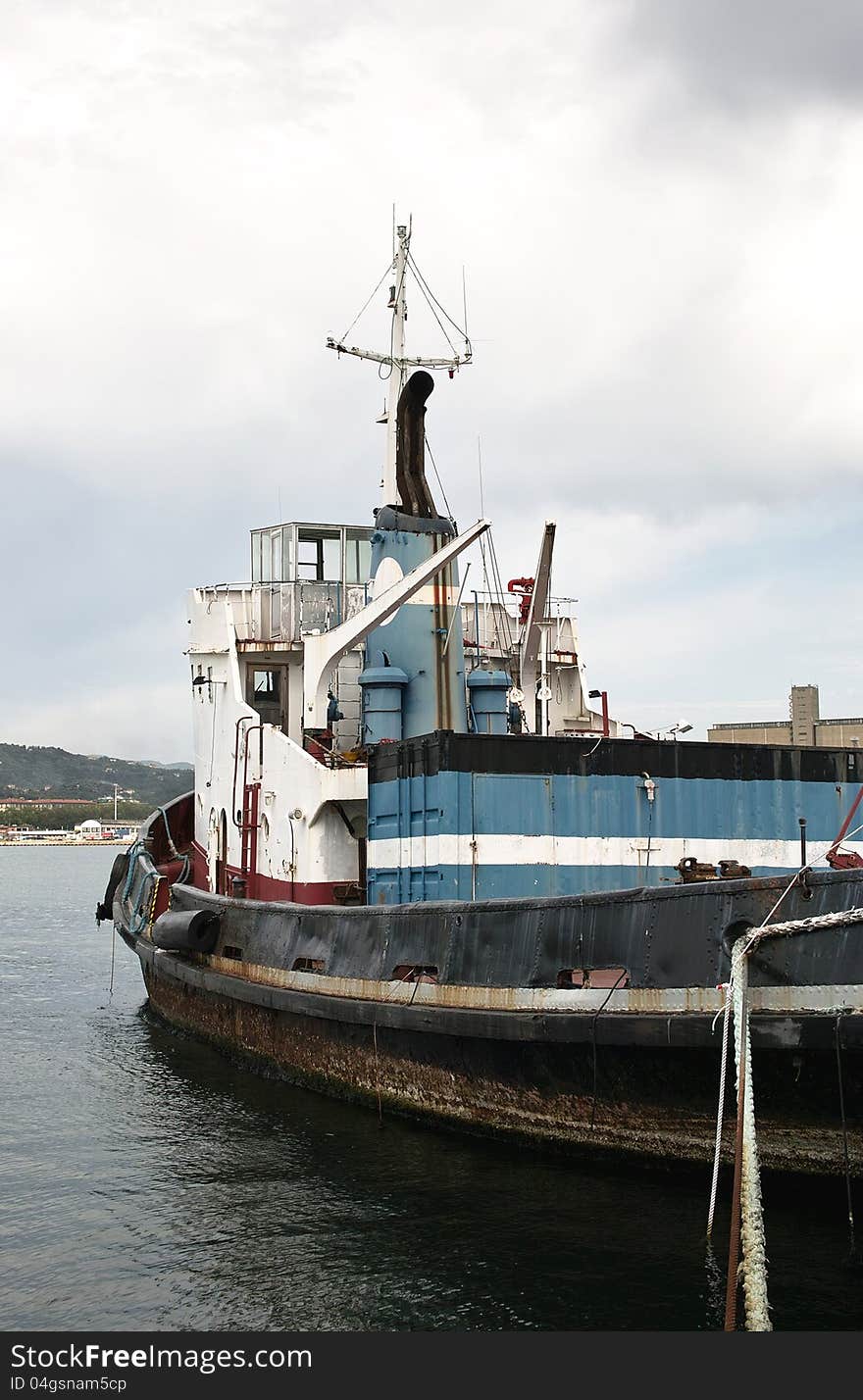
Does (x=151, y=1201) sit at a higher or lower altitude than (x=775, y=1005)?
lower

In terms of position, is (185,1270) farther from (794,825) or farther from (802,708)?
(802,708)

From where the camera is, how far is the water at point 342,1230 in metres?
8.02

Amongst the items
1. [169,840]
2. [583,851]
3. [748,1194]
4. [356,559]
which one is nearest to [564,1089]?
[748,1194]

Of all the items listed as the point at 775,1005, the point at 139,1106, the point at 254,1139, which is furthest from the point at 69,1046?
the point at 775,1005

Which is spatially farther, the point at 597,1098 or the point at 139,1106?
the point at 139,1106

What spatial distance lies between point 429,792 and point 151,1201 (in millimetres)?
4695

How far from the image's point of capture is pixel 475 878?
41.7 feet

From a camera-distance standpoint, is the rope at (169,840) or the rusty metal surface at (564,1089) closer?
the rusty metal surface at (564,1089)

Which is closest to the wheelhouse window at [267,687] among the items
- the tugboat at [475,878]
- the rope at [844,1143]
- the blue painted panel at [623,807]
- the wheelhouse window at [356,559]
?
the tugboat at [475,878]

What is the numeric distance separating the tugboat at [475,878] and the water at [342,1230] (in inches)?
16.7

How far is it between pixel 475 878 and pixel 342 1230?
13.3 feet

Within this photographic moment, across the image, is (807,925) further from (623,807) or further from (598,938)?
(623,807)

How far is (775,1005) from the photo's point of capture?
28.7 feet

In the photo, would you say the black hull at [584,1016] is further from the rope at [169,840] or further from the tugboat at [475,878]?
the rope at [169,840]
